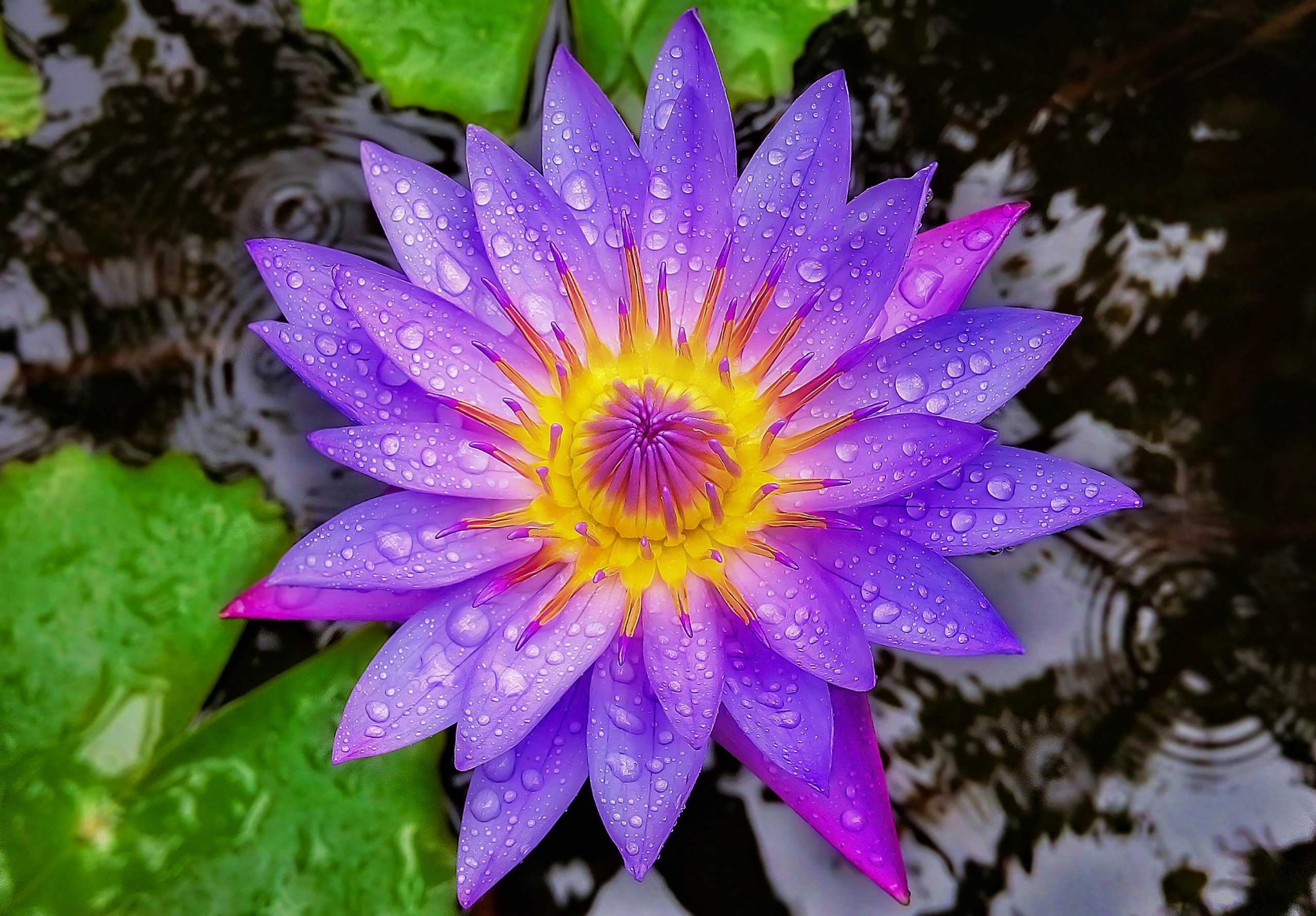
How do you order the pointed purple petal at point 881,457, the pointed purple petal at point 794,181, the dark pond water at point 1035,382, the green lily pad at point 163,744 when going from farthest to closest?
the dark pond water at point 1035,382 → the green lily pad at point 163,744 → the pointed purple petal at point 794,181 → the pointed purple petal at point 881,457

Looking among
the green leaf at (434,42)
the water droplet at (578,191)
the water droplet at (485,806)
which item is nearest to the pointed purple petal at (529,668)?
the water droplet at (485,806)

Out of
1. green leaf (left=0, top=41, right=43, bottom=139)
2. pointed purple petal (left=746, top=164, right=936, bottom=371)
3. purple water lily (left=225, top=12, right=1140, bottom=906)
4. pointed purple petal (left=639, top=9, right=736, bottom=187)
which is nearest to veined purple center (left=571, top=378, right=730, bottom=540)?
purple water lily (left=225, top=12, right=1140, bottom=906)

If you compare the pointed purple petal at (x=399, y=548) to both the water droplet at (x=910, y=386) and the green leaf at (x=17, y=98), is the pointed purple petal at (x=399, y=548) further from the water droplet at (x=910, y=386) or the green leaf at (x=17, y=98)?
the green leaf at (x=17, y=98)

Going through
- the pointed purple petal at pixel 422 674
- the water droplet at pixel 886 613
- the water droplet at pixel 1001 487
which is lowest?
the pointed purple petal at pixel 422 674

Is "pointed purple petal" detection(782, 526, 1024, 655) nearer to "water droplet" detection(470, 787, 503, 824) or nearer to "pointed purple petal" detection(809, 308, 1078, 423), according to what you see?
"pointed purple petal" detection(809, 308, 1078, 423)

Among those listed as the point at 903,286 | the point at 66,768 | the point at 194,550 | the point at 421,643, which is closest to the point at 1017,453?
the point at 903,286

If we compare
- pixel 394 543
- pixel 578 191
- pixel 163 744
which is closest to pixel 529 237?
pixel 578 191

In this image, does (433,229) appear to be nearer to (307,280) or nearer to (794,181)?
(307,280)
